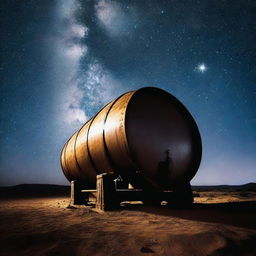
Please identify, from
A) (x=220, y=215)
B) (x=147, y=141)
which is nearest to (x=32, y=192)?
(x=147, y=141)

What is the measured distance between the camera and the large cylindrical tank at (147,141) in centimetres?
403

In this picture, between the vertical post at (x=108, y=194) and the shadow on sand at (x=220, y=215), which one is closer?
the shadow on sand at (x=220, y=215)

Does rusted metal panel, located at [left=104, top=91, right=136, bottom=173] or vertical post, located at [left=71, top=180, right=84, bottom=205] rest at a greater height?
A: rusted metal panel, located at [left=104, top=91, right=136, bottom=173]

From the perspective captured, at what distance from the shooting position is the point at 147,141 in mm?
4199

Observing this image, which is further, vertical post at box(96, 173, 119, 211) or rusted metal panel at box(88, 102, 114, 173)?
rusted metal panel at box(88, 102, 114, 173)

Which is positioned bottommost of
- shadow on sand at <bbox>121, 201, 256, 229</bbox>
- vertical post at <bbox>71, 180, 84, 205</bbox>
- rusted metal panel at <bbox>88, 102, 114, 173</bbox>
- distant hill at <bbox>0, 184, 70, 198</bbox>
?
distant hill at <bbox>0, 184, 70, 198</bbox>

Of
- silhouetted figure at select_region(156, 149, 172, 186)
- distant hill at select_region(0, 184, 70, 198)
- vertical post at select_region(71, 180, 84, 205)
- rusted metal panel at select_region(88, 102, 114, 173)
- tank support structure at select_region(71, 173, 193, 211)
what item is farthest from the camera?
distant hill at select_region(0, 184, 70, 198)

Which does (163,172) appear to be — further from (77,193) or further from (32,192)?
(32,192)

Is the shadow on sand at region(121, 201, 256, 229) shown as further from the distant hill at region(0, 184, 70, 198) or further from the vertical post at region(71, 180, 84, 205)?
the distant hill at region(0, 184, 70, 198)

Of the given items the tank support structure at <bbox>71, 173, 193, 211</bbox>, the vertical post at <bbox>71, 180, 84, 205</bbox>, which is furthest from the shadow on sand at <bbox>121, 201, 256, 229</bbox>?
the vertical post at <bbox>71, 180, 84, 205</bbox>

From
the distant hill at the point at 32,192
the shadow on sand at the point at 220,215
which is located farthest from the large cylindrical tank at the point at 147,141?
the distant hill at the point at 32,192

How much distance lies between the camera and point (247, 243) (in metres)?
1.96

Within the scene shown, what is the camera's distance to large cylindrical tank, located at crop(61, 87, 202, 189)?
4.03m

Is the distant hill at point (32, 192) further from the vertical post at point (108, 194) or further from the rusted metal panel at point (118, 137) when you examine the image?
the rusted metal panel at point (118, 137)
